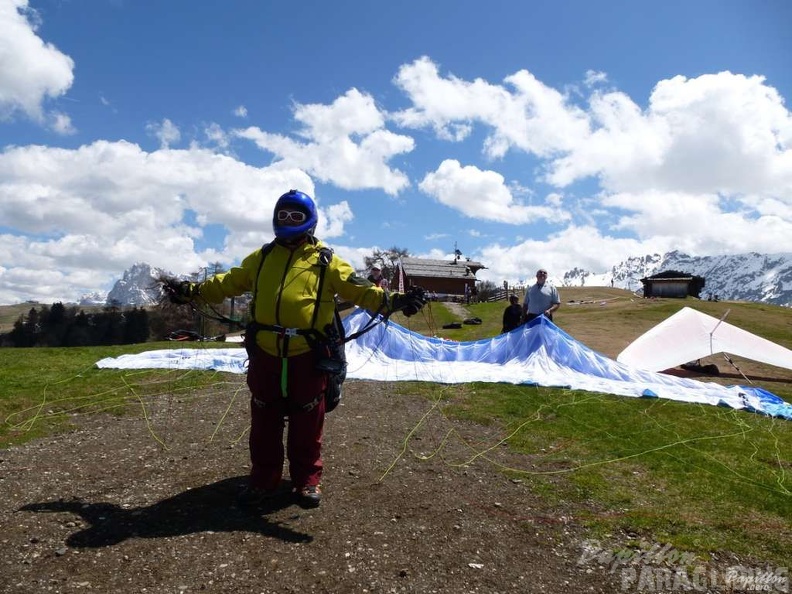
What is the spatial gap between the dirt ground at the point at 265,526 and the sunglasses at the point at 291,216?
2.49 metres

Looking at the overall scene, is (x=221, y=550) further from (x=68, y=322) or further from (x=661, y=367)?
(x=68, y=322)

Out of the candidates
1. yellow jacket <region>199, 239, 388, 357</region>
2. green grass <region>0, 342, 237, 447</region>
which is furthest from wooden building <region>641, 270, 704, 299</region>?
yellow jacket <region>199, 239, 388, 357</region>

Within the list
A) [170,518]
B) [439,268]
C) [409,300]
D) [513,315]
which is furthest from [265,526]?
[439,268]

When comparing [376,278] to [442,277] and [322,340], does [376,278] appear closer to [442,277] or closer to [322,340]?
[322,340]

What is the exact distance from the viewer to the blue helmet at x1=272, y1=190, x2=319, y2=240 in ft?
15.2

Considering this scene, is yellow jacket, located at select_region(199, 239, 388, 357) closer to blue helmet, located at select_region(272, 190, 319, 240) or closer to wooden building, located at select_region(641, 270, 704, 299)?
blue helmet, located at select_region(272, 190, 319, 240)

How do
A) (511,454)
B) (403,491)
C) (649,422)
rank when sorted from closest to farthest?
(403,491) < (511,454) < (649,422)

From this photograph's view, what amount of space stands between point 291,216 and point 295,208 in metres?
0.09

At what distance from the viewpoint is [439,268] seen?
67.8 meters

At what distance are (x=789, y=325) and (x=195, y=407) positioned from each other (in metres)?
29.9

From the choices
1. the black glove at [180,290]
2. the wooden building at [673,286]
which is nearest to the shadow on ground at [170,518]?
the black glove at [180,290]

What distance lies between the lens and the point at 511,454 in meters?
6.07

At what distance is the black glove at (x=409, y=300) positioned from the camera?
15.0ft

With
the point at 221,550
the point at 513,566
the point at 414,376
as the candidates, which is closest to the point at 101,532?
the point at 221,550
